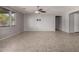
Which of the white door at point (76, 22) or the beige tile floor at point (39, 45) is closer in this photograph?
the beige tile floor at point (39, 45)

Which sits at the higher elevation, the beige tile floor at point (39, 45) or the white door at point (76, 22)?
the white door at point (76, 22)

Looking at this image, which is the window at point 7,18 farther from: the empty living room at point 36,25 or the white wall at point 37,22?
the white wall at point 37,22

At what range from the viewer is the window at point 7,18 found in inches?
366

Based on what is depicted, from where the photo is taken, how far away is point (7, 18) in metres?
9.52

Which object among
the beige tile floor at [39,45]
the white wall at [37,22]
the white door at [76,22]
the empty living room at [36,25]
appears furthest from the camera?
the white wall at [37,22]

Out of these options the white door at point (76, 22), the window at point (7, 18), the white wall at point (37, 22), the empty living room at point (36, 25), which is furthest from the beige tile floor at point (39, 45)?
the white wall at point (37, 22)

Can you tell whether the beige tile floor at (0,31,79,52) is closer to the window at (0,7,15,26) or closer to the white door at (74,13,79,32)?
the window at (0,7,15,26)

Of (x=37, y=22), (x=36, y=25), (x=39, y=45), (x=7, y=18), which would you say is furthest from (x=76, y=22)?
(x=39, y=45)

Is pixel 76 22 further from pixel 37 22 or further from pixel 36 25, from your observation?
pixel 36 25
